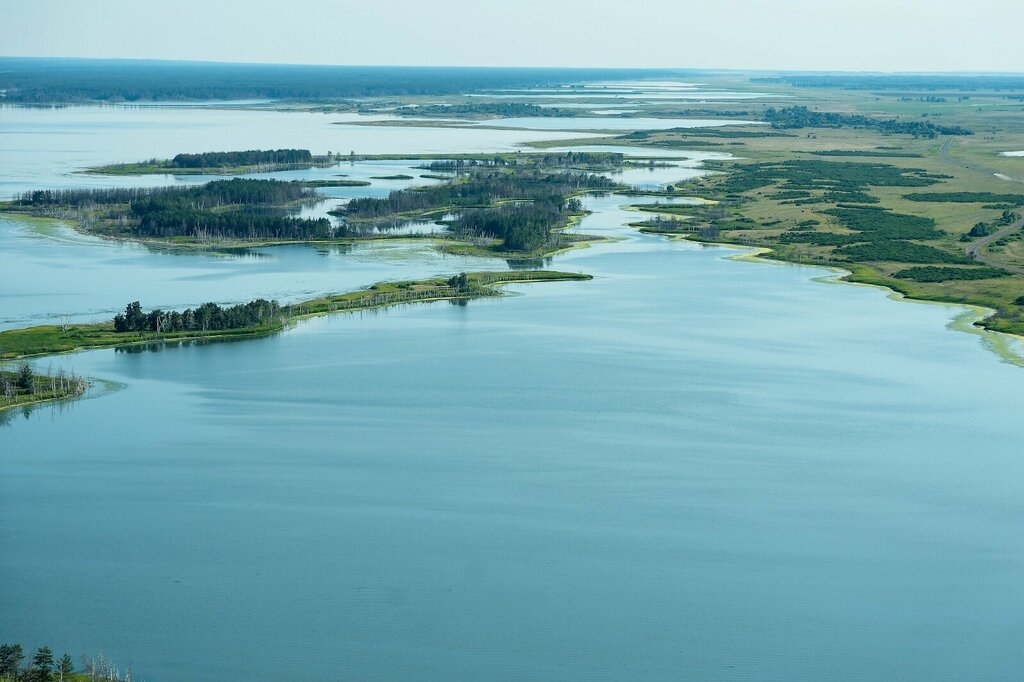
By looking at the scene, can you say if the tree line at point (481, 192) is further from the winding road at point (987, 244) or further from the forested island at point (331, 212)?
the winding road at point (987, 244)

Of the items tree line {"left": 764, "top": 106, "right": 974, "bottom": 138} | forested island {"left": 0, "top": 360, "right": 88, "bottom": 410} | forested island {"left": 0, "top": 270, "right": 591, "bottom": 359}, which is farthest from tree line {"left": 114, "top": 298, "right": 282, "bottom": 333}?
tree line {"left": 764, "top": 106, "right": 974, "bottom": 138}

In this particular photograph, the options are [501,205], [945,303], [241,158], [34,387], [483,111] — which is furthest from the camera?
[483,111]

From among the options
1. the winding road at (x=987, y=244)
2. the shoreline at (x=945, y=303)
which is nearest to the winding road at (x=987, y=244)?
the winding road at (x=987, y=244)

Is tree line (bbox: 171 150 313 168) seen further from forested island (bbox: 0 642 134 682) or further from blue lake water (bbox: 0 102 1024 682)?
forested island (bbox: 0 642 134 682)

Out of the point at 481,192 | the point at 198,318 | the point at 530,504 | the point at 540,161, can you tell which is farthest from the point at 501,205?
the point at 530,504

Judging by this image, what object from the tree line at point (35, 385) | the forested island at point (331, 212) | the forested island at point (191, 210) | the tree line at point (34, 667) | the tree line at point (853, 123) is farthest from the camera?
the tree line at point (853, 123)

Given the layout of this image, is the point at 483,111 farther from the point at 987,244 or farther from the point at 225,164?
the point at 987,244
